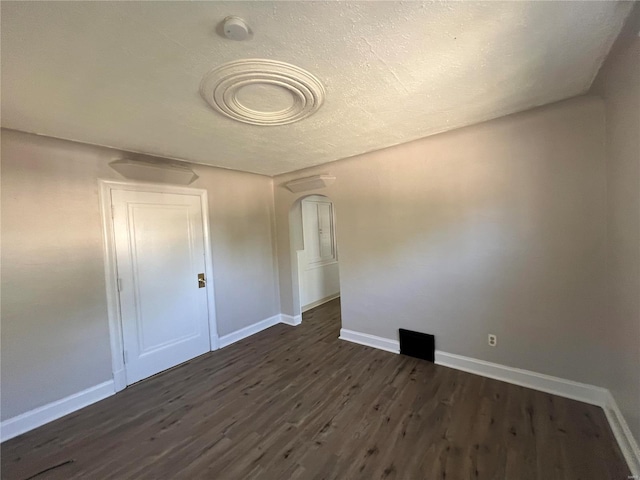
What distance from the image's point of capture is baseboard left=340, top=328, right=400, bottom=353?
305cm

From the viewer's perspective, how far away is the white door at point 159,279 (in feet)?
8.59

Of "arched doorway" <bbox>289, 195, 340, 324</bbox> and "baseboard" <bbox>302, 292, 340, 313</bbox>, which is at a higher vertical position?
"arched doorway" <bbox>289, 195, 340, 324</bbox>

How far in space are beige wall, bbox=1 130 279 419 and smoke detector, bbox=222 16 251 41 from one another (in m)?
2.17

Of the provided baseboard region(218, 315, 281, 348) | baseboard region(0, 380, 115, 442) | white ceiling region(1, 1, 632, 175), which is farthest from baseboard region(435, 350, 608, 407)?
baseboard region(0, 380, 115, 442)

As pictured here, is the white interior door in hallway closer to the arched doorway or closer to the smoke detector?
the arched doorway

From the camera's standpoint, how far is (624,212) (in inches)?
62.0

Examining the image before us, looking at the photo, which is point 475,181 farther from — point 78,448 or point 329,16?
point 78,448

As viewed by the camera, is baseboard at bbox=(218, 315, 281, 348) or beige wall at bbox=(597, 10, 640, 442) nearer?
beige wall at bbox=(597, 10, 640, 442)

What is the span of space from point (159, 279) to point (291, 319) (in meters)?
2.03

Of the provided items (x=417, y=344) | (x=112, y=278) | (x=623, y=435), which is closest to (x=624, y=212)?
(x=623, y=435)

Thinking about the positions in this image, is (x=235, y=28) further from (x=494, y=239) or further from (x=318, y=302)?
(x=318, y=302)

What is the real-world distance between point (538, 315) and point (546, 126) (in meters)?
1.59

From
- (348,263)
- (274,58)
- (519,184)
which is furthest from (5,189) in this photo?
(519,184)

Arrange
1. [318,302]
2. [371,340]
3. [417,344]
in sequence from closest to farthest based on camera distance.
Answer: [417,344] < [371,340] < [318,302]
